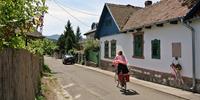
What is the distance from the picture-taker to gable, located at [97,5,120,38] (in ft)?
101

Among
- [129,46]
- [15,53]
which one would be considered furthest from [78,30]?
[15,53]

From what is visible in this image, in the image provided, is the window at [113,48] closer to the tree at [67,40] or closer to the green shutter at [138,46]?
the green shutter at [138,46]

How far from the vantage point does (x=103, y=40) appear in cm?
3491

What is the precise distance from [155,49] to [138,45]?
335 centimetres

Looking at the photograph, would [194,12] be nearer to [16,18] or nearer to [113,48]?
[16,18]

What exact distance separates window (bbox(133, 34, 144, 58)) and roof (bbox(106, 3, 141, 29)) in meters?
4.72

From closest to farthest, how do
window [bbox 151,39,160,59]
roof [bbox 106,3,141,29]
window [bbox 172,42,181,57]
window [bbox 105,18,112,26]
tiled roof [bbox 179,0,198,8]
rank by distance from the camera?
tiled roof [bbox 179,0,198,8], window [bbox 172,42,181,57], window [bbox 151,39,160,59], roof [bbox 106,3,141,29], window [bbox 105,18,112,26]

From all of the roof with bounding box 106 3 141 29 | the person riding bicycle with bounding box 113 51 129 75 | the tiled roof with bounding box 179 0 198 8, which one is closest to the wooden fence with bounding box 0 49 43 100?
the person riding bicycle with bounding box 113 51 129 75

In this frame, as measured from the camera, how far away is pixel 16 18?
20.3ft

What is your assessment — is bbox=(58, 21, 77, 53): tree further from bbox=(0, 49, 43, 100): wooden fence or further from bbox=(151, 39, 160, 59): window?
bbox=(0, 49, 43, 100): wooden fence

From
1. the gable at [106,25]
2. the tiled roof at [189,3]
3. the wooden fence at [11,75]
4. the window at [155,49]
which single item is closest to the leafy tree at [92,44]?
the gable at [106,25]

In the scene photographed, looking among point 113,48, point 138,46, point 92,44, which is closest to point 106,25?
point 113,48

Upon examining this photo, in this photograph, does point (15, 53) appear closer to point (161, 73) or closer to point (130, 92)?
point (130, 92)

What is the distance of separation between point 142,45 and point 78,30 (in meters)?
78.6
